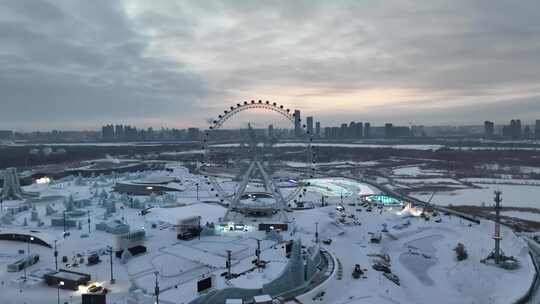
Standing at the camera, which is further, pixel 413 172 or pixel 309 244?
pixel 413 172

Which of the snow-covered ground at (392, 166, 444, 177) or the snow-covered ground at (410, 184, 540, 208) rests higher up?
the snow-covered ground at (392, 166, 444, 177)

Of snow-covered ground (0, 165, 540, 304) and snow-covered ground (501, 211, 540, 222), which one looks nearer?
snow-covered ground (0, 165, 540, 304)

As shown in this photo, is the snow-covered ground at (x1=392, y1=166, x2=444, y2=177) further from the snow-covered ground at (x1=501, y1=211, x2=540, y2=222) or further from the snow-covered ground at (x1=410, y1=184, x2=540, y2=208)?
the snow-covered ground at (x1=501, y1=211, x2=540, y2=222)

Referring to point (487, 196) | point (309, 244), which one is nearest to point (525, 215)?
point (487, 196)

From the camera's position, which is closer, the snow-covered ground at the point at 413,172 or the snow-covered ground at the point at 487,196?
the snow-covered ground at the point at 487,196

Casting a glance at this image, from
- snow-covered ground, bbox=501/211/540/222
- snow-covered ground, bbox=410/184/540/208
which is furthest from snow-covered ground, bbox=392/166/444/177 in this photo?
snow-covered ground, bbox=501/211/540/222

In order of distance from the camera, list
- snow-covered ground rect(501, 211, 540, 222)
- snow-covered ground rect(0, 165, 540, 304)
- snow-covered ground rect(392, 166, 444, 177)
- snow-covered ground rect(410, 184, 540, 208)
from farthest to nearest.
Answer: snow-covered ground rect(392, 166, 444, 177) → snow-covered ground rect(410, 184, 540, 208) → snow-covered ground rect(501, 211, 540, 222) → snow-covered ground rect(0, 165, 540, 304)

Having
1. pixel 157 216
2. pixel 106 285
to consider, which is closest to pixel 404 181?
pixel 157 216

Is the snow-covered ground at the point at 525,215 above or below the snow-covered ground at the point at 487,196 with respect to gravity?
below

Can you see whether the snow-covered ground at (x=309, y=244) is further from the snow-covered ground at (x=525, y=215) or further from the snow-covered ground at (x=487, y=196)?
the snow-covered ground at (x=487, y=196)

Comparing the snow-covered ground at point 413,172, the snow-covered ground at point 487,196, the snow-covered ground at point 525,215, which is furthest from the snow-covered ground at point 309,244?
the snow-covered ground at point 413,172

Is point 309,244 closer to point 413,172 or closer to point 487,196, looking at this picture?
point 487,196
